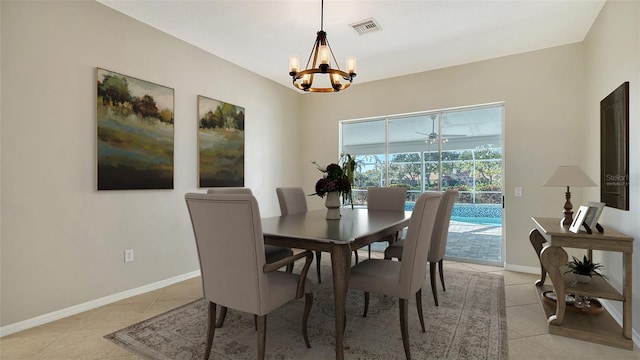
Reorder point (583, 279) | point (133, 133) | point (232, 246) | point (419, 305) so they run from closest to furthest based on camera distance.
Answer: point (232, 246) < point (419, 305) < point (583, 279) < point (133, 133)

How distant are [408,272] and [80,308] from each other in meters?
2.77

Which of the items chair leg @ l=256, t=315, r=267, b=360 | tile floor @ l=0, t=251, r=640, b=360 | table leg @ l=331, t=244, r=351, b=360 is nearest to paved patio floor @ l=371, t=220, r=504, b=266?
tile floor @ l=0, t=251, r=640, b=360

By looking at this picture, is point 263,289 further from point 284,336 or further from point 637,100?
point 637,100

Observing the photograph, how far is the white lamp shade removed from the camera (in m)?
2.44

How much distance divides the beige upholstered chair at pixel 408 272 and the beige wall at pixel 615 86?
150 cm

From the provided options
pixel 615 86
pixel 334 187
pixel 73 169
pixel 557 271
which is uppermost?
pixel 615 86

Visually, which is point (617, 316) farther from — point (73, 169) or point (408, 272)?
point (73, 169)

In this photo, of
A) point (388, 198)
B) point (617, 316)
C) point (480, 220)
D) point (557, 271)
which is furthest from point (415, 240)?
point (480, 220)

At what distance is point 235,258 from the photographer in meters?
1.68

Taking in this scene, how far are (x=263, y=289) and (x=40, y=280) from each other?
6.77 ft

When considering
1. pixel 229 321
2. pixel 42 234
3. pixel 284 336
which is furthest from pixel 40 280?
pixel 284 336

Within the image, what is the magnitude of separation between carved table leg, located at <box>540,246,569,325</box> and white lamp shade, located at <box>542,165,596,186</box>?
576mm

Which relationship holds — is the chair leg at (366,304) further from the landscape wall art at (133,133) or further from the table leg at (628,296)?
the landscape wall art at (133,133)

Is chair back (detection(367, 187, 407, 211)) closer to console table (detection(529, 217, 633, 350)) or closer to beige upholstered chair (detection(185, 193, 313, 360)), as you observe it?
console table (detection(529, 217, 633, 350))
